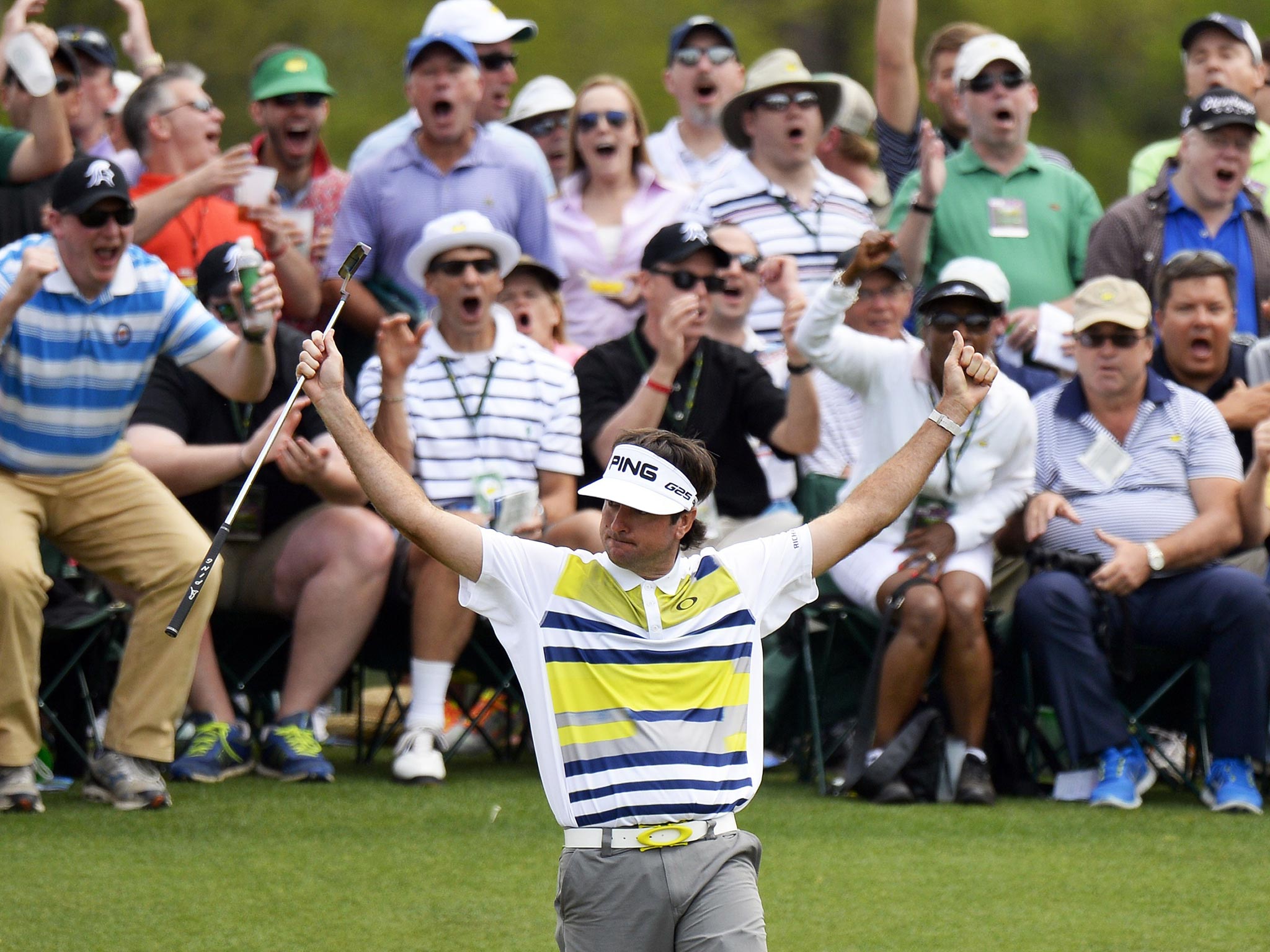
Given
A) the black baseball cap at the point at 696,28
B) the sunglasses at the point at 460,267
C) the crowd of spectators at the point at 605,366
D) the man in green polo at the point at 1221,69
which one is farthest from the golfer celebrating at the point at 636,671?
the black baseball cap at the point at 696,28

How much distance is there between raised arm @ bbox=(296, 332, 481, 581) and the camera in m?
4.40

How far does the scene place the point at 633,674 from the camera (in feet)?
14.3

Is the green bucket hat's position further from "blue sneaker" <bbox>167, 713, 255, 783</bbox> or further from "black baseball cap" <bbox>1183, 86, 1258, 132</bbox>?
"black baseball cap" <bbox>1183, 86, 1258, 132</bbox>

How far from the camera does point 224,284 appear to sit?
26.2 ft

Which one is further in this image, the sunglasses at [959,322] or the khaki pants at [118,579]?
the sunglasses at [959,322]

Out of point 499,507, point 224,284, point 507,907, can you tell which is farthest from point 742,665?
point 224,284

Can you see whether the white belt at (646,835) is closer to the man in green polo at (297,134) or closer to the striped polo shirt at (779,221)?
the striped polo shirt at (779,221)

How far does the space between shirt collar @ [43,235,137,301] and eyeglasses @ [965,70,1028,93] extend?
404cm

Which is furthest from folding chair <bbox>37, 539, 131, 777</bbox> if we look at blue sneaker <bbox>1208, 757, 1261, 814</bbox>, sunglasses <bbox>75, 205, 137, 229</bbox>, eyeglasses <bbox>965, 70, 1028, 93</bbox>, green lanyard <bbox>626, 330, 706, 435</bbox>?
eyeglasses <bbox>965, 70, 1028, 93</bbox>

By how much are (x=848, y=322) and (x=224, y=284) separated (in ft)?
8.79

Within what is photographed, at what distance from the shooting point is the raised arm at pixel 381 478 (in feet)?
14.4

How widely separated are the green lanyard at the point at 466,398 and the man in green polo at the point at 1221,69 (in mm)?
3576

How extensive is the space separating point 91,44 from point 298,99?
1.45 m

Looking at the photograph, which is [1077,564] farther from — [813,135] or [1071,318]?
[813,135]
